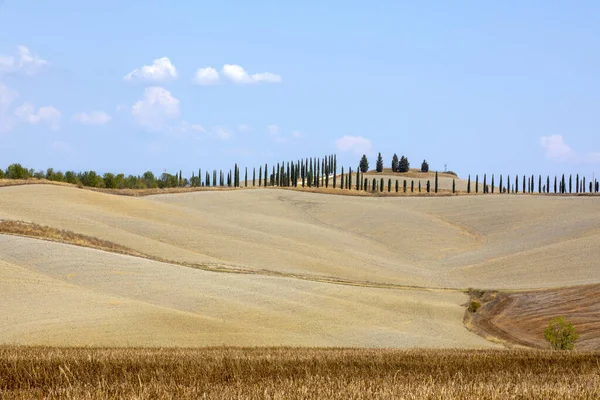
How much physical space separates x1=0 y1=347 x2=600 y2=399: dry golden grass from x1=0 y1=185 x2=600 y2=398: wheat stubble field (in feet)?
0.48

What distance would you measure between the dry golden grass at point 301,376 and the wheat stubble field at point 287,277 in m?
0.15

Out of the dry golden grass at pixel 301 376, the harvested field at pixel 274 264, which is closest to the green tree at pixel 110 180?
the harvested field at pixel 274 264

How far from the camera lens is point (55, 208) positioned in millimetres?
67000

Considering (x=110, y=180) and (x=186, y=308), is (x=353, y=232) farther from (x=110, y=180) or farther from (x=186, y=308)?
(x=110, y=180)

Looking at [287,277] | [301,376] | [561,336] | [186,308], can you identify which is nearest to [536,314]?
[561,336]

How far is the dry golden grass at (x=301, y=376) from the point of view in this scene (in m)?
10.2

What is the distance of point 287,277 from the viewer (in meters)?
50.7

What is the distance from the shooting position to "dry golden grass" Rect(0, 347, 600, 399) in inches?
400

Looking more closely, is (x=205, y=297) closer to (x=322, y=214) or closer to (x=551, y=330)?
(x=551, y=330)

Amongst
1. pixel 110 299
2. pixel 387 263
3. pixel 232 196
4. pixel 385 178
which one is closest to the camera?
pixel 110 299

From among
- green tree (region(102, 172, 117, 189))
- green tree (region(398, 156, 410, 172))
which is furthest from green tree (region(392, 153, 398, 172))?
green tree (region(102, 172, 117, 189))

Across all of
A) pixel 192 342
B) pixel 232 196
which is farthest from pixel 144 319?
pixel 232 196

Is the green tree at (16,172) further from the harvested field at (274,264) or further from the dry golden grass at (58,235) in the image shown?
the dry golden grass at (58,235)

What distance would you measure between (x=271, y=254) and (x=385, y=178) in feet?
343
